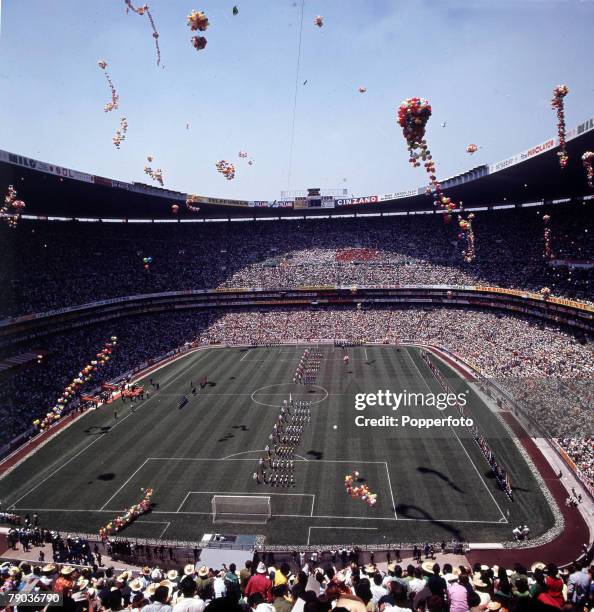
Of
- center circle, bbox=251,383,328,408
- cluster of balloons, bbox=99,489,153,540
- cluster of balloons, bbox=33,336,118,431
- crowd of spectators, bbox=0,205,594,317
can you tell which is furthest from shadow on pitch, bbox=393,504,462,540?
crowd of spectators, bbox=0,205,594,317

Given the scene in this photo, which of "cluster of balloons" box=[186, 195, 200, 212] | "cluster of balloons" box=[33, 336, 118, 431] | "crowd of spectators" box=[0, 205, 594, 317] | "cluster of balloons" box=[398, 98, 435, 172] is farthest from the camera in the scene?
"cluster of balloons" box=[186, 195, 200, 212]

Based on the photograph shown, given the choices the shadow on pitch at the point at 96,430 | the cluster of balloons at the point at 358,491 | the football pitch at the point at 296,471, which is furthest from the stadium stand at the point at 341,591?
the shadow on pitch at the point at 96,430

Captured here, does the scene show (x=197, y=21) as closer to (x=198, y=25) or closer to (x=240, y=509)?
(x=198, y=25)

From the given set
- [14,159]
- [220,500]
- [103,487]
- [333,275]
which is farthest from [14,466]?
[333,275]

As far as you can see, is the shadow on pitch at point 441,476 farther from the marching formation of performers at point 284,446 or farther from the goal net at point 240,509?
the goal net at point 240,509

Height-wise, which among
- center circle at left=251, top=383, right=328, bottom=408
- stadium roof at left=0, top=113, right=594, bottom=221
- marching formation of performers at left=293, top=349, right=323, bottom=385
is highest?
stadium roof at left=0, top=113, right=594, bottom=221

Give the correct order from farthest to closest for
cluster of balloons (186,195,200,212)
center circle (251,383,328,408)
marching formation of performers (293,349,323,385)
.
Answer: cluster of balloons (186,195,200,212) < marching formation of performers (293,349,323,385) < center circle (251,383,328,408)

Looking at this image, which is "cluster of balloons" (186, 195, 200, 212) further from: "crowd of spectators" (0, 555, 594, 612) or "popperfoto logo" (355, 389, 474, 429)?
"crowd of spectators" (0, 555, 594, 612)
